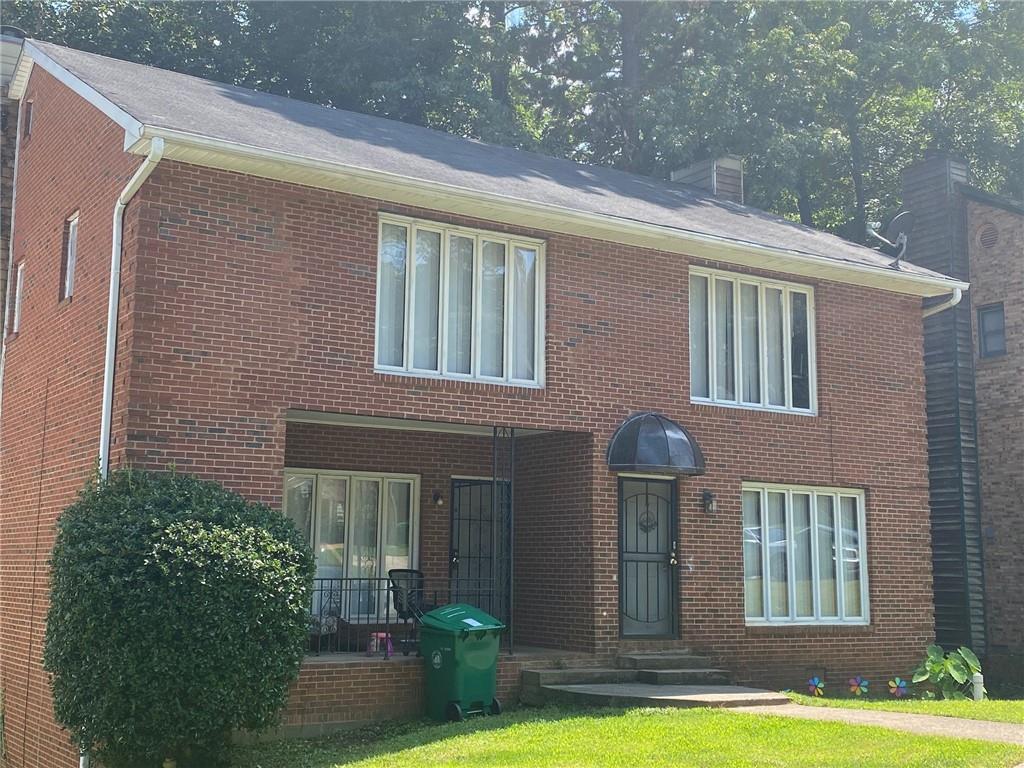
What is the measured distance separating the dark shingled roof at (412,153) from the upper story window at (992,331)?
343 centimetres

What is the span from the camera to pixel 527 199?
13.2 m

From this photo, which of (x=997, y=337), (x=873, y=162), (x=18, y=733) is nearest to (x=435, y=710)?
(x=18, y=733)

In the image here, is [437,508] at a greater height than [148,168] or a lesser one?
lesser

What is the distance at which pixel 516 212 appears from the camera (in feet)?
43.4

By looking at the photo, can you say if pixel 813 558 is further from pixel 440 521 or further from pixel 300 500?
pixel 300 500

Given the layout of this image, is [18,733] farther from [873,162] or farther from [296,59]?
[873,162]

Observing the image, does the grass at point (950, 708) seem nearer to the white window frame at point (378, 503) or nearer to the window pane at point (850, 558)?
the window pane at point (850, 558)

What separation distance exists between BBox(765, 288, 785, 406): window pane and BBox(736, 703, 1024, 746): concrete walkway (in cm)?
477

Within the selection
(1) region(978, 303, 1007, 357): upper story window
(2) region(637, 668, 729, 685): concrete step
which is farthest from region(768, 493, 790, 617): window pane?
(1) region(978, 303, 1007, 357): upper story window

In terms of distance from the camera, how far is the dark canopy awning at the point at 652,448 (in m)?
13.7

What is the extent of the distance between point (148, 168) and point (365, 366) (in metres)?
2.99

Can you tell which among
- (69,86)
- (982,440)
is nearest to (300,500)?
(69,86)

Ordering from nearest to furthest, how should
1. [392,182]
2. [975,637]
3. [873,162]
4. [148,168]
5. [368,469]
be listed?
[148,168] → [392,182] → [368,469] → [975,637] → [873,162]

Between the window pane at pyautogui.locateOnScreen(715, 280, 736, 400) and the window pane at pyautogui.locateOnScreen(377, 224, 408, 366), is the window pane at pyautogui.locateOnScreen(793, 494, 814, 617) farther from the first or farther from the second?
the window pane at pyautogui.locateOnScreen(377, 224, 408, 366)
